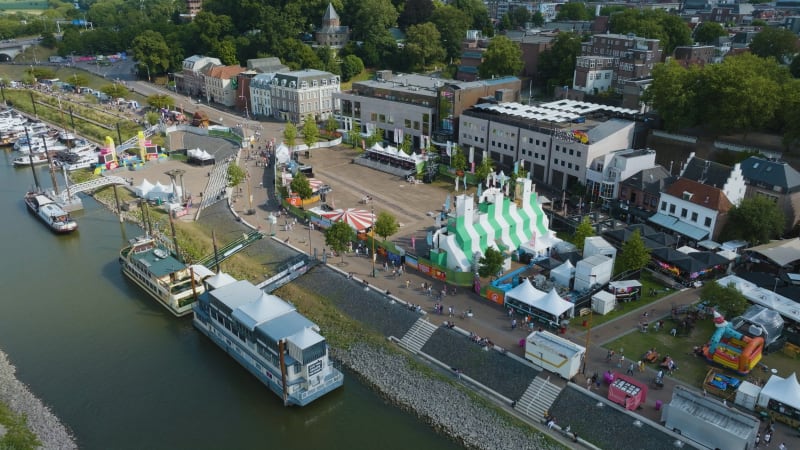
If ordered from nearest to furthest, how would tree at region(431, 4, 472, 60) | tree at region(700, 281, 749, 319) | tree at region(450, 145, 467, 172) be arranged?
tree at region(700, 281, 749, 319) → tree at region(450, 145, 467, 172) → tree at region(431, 4, 472, 60)

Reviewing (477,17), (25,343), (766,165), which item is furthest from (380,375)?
(477,17)

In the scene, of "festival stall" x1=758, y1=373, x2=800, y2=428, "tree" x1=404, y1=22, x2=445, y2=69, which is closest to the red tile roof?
"festival stall" x1=758, y1=373, x2=800, y2=428

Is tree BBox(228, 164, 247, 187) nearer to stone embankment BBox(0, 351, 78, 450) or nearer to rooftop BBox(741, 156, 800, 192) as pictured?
stone embankment BBox(0, 351, 78, 450)

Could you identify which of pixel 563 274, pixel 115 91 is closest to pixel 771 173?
pixel 563 274

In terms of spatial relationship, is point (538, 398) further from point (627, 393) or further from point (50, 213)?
point (50, 213)

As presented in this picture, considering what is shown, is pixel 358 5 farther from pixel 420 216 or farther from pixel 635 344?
pixel 635 344

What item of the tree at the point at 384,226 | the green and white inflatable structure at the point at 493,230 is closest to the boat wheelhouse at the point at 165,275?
the tree at the point at 384,226
